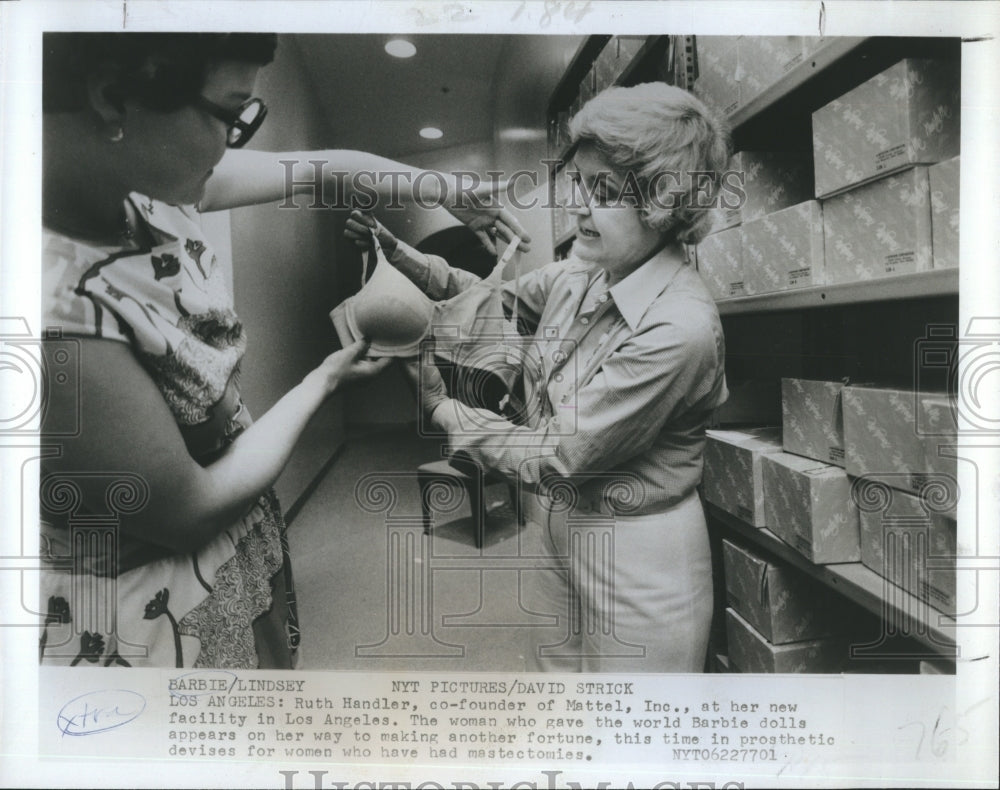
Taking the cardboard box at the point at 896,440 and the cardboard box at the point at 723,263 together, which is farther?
the cardboard box at the point at 723,263

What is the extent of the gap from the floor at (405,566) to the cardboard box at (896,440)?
0.59 metres

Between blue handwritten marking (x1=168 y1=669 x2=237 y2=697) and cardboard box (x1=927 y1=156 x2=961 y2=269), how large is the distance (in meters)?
1.44

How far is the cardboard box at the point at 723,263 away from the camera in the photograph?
126 centimetres

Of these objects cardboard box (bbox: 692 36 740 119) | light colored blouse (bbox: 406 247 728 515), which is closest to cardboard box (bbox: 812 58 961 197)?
cardboard box (bbox: 692 36 740 119)

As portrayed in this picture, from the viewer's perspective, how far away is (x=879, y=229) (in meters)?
1.11

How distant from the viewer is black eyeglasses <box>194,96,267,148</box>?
125 centimetres

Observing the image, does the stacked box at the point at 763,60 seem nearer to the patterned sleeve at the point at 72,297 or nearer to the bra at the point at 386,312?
the bra at the point at 386,312

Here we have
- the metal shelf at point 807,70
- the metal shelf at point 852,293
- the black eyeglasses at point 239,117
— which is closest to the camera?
the metal shelf at point 852,293

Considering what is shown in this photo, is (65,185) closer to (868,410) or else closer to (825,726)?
(868,410)

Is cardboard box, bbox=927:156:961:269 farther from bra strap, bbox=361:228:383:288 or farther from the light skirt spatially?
bra strap, bbox=361:228:383:288

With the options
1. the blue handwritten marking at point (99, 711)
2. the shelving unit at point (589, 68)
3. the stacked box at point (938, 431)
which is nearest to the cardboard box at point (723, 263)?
the shelving unit at point (589, 68)

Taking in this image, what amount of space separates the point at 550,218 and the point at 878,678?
3.43 feet

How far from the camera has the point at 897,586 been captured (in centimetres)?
119

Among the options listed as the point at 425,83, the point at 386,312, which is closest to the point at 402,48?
the point at 425,83
